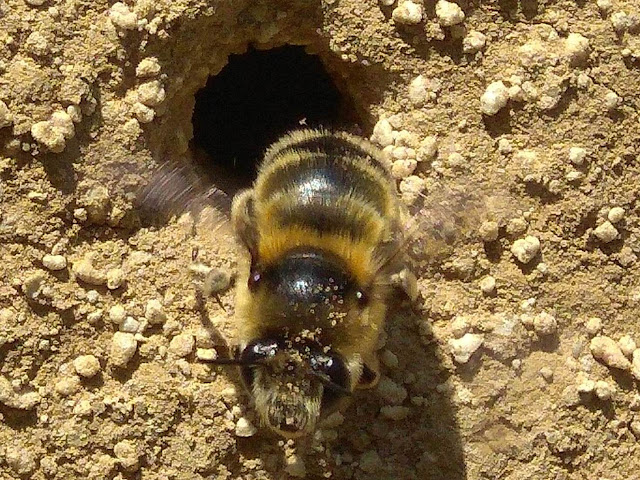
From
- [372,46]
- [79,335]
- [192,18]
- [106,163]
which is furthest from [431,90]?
[79,335]

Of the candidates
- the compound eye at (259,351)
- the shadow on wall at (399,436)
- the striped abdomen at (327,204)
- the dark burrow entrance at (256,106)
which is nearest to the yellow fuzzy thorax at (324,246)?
the striped abdomen at (327,204)

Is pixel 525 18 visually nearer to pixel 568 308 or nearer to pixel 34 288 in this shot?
pixel 568 308

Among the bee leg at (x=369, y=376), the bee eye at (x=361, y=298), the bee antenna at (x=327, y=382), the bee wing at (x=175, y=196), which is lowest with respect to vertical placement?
the bee antenna at (x=327, y=382)

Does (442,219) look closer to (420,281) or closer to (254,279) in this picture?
(420,281)

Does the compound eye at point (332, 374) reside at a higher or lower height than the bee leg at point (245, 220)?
lower

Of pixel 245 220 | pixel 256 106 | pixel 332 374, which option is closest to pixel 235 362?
pixel 332 374

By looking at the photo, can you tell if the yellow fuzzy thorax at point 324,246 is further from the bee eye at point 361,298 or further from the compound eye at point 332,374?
the compound eye at point 332,374

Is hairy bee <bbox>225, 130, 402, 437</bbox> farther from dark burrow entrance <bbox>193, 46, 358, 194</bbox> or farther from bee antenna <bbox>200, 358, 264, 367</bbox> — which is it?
dark burrow entrance <bbox>193, 46, 358, 194</bbox>
